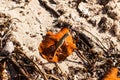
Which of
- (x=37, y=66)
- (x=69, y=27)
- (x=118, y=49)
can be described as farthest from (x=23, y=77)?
(x=118, y=49)

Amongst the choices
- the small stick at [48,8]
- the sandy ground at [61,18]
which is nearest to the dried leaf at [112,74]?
the sandy ground at [61,18]

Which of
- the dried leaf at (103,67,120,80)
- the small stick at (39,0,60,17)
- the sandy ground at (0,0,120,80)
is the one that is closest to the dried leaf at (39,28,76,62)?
the sandy ground at (0,0,120,80)

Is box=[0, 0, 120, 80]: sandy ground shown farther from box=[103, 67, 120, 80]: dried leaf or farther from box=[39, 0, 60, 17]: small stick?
box=[103, 67, 120, 80]: dried leaf

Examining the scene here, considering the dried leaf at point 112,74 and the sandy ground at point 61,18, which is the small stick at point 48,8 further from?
the dried leaf at point 112,74

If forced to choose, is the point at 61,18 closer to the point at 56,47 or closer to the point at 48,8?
the point at 48,8

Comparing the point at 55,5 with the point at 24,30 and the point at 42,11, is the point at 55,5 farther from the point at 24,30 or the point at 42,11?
the point at 24,30

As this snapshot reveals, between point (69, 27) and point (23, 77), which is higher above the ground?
point (69, 27)

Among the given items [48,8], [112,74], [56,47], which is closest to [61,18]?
[48,8]

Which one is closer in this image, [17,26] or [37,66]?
[37,66]
